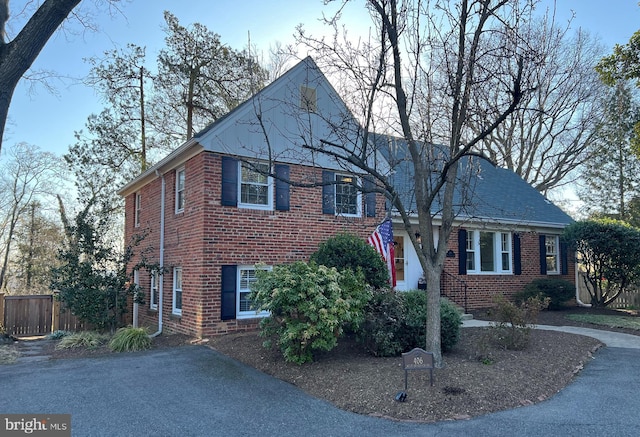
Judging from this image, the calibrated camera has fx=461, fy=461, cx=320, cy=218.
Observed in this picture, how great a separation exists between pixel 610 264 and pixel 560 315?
276 centimetres

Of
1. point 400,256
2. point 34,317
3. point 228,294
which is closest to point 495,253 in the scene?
point 400,256

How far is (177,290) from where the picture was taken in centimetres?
1165

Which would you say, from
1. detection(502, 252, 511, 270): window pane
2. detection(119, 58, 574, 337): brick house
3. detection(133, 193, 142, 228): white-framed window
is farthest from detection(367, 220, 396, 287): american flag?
detection(133, 193, 142, 228): white-framed window

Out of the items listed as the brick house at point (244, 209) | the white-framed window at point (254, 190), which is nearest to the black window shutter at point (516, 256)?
the brick house at point (244, 209)

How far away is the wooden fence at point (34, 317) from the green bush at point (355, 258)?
8.50m

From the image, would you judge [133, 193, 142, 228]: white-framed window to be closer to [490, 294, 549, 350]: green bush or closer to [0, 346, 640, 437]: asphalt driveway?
[0, 346, 640, 437]: asphalt driveway

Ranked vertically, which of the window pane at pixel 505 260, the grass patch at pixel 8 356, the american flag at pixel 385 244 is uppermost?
the american flag at pixel 385 244

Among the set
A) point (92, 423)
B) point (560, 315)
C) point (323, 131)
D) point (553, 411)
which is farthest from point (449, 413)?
point (560, 315)

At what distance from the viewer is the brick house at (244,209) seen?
33.6 ft

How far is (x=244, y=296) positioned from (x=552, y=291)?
10.4m

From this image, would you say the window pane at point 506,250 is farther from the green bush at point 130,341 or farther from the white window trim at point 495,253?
the green bush at point 130,341

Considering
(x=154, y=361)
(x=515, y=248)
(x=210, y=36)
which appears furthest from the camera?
(x=210, y=36)

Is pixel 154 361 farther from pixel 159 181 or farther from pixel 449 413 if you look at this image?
pixel 159 181

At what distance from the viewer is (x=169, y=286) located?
12000 mm
